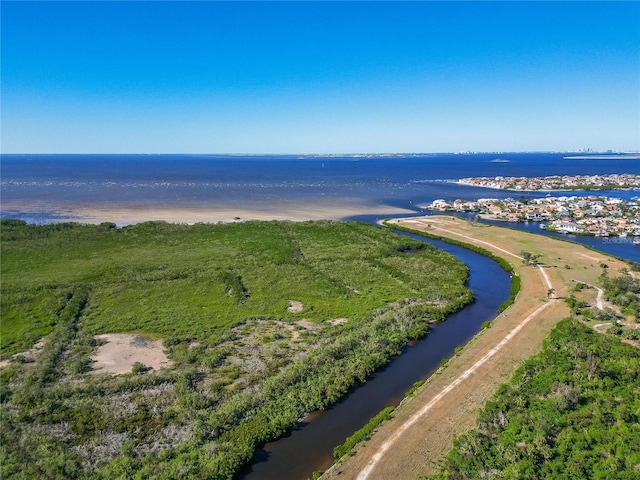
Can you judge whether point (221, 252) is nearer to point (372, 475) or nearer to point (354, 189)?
point (372, 475)

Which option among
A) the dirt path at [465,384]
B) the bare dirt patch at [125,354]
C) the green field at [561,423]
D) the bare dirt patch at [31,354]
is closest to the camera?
the green field at [561,423]

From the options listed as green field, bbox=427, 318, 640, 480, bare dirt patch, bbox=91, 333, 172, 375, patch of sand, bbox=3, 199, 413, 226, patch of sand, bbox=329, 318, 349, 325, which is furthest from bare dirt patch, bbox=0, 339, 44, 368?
patch of sand, bbox=3, 199, 413, 226

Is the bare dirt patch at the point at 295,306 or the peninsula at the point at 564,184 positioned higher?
the peninsula at the point at 564,184

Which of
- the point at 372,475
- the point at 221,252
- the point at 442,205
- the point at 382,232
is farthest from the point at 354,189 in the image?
the point at 372,475

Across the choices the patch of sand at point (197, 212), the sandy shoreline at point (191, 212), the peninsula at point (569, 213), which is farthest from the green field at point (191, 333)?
the peninsula at point (569, 213)

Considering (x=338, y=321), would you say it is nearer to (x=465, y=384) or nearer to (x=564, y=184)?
(x=465, y=384)

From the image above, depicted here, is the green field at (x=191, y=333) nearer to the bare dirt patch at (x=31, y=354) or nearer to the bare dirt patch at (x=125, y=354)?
the bare dirt patch at (x=31, y=354)

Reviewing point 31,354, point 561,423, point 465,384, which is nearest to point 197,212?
point 31,354
